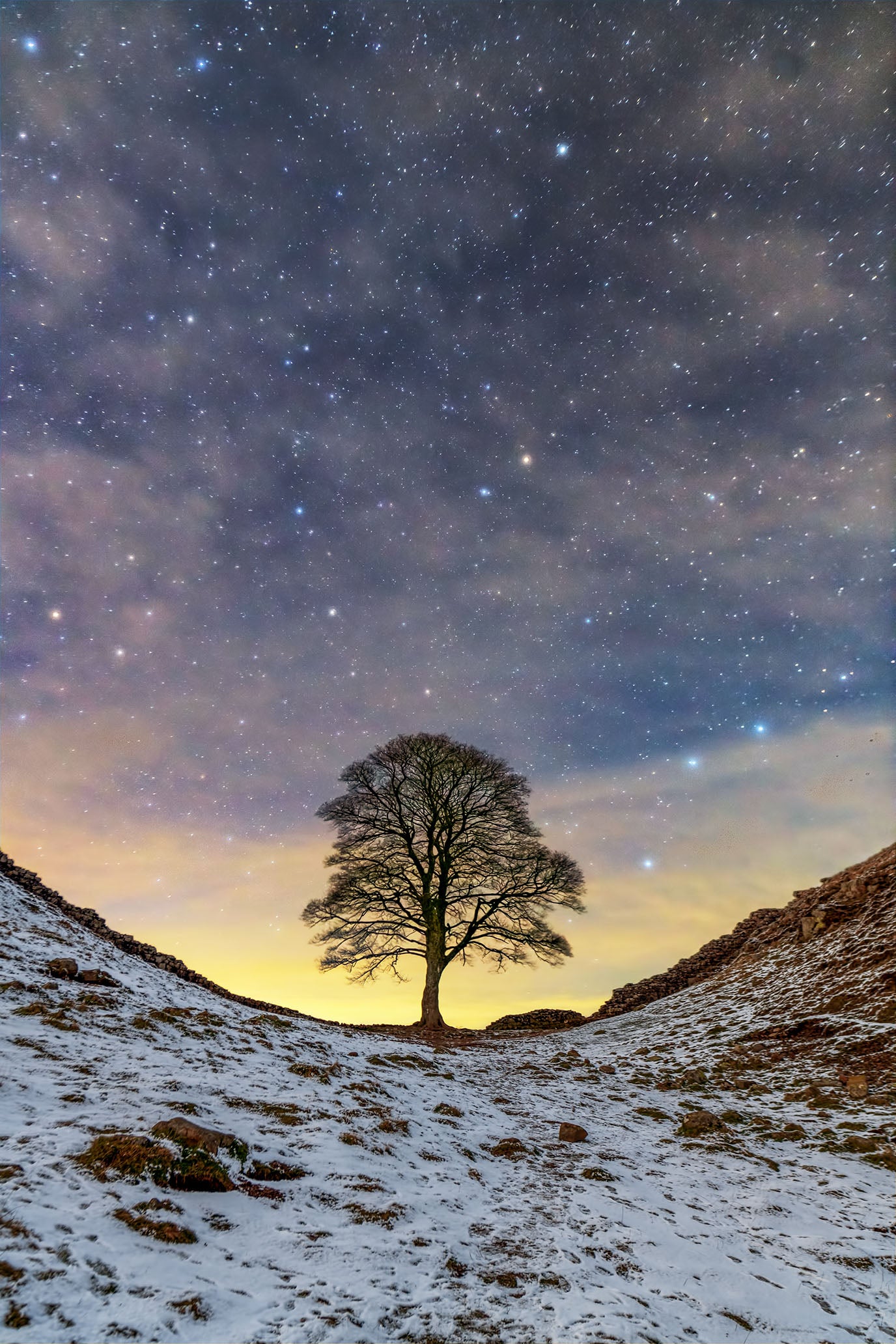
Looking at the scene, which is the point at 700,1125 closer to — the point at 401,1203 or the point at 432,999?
the point at 401,1203

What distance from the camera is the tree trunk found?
22266 millimetres

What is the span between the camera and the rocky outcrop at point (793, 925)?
18.4 metres

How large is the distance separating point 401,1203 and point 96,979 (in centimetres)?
811

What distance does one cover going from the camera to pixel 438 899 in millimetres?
23938

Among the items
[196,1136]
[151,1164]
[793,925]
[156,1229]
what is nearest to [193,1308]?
[156,1229]

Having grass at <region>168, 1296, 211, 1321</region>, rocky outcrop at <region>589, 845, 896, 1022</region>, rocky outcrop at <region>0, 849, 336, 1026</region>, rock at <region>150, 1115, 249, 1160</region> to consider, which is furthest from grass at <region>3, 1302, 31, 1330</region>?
rocky outcrop at <region>589, 845, 896, 1022</region>

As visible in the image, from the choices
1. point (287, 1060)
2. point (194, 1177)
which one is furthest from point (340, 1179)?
point (287, 1060)

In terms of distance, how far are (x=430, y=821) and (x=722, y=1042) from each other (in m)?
12.8

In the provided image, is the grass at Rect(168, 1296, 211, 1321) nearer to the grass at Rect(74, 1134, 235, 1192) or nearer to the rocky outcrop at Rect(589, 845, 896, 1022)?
the grass at Rect(74, 1134, 235, 1192)

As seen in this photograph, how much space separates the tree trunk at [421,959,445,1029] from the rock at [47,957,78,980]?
14.9 metres

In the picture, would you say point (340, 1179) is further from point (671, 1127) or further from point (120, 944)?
point (120, 944)

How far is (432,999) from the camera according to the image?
22.6 metres

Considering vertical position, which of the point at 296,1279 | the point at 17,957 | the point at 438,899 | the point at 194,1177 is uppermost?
the point at 438,899

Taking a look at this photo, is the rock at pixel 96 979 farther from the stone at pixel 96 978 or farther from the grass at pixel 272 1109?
the grass at pixel 272 1109
